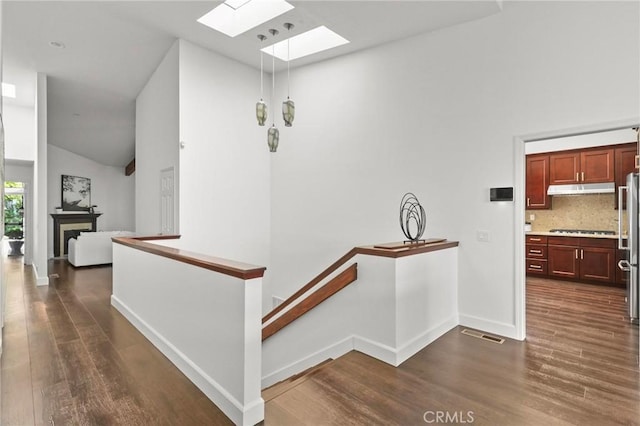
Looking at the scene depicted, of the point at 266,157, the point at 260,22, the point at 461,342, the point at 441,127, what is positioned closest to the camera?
the point at 461,342

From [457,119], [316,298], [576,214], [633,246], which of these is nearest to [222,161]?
[316,298]

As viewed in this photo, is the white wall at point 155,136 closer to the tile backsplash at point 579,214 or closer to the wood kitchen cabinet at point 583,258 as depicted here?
the wood kitchen cabinet at point 583,258

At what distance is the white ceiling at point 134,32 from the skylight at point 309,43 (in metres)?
0.11

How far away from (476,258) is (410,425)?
231 centimetres

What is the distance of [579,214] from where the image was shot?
20.9ft

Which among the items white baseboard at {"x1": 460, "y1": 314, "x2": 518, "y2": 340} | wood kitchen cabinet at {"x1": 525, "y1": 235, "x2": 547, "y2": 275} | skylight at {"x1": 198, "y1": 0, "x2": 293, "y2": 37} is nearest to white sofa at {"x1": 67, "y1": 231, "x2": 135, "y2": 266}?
skylight at {"x1": 198, "y1": 0, "x2": 293, "y2": 37}

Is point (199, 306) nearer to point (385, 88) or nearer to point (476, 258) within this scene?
point (476, 258)

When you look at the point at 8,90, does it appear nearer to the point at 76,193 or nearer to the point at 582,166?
the point at 76,193

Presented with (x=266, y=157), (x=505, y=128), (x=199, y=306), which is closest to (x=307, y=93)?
(x=266, y=157)

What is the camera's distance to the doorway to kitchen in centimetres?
559

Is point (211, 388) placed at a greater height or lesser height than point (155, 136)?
lesser

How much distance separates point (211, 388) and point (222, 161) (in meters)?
3.80

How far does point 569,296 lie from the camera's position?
5.09m

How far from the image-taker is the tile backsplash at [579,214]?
604 centimetres
